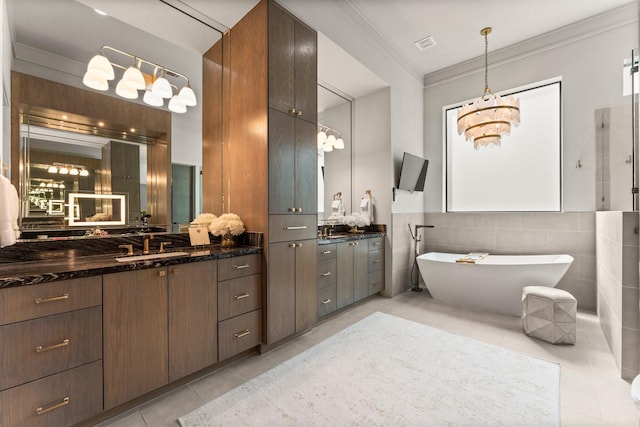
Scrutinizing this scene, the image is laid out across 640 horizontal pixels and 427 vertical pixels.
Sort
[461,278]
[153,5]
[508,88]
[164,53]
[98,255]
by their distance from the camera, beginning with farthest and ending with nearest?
[508,88]
[461,278]
[164,53]
[153,5]
[98,255]

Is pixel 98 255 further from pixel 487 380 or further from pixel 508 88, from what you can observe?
pixel 508 88

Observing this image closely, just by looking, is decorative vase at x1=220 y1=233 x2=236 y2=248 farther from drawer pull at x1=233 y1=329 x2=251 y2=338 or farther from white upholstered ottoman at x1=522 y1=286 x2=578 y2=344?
white upholstered ottoman at x1=522 y1=286 x2=578 y2=344

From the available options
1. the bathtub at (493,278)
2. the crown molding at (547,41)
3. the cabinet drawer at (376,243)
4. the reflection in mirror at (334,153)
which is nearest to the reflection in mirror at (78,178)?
the reflection in mirror at (334,153)

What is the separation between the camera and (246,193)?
96.2 inches

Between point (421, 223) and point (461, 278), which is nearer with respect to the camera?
point (461, 278)

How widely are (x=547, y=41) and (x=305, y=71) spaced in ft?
11.2

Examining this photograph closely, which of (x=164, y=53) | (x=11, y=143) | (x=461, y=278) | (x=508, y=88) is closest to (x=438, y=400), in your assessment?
(x=461, y=278)

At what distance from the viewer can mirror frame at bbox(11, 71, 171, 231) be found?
1.69m

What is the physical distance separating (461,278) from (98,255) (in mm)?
3663

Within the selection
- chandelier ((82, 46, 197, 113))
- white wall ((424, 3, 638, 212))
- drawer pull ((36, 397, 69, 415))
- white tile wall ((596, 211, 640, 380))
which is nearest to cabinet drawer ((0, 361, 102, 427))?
drawer pull ((36, 397, 69, 415))

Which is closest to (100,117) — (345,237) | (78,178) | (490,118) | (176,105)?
(78,178)

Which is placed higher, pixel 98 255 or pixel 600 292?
pixel 98 255

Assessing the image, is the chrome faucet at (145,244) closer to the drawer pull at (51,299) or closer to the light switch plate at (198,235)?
the light switch plate at (198,235)

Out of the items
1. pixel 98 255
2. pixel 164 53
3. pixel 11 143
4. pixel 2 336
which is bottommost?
pixel 2 336
